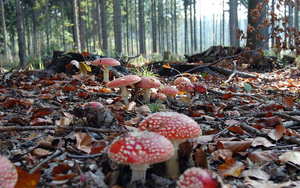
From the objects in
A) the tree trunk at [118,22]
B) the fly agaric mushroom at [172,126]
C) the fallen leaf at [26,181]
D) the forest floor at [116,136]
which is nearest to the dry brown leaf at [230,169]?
the forest floor at [116,136]

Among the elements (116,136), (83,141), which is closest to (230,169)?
(116,136)

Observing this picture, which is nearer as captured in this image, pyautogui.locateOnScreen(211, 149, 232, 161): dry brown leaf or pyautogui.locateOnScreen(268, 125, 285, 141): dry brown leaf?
pyautogui.locateOnScreen(211, 149, 232, 161): dry brown leaf

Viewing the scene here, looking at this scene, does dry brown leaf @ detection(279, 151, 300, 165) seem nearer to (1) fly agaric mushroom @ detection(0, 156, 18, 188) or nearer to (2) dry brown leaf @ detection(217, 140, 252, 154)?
(2) dry brown leaf @ detection(217, 140, 252, 154)

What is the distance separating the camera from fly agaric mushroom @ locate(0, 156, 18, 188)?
3.72 feet

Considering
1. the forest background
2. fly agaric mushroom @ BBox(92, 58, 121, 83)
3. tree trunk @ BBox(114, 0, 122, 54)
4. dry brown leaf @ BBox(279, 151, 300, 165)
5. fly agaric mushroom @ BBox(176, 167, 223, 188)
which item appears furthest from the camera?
tree trunk @ BBox(114, 0, 122, 54)

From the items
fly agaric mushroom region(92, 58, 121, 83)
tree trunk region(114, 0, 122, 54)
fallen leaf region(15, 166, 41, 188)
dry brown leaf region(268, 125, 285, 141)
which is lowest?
dry brown leaf region(268, 125, 285, 141)

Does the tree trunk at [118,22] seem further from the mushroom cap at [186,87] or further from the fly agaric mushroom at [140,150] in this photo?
the fly agaric mushroom at [140,150]

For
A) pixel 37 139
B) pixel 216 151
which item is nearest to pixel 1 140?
pixel 37 139

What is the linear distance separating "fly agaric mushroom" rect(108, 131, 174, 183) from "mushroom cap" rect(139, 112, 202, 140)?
97 millimetres

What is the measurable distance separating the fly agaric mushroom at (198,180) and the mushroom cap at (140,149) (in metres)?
0.16

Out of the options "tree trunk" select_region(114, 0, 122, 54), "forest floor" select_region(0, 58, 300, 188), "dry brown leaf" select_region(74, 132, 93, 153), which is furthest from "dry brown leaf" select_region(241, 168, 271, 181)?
"tree trunk" select_region(114, 0, 122, 54)

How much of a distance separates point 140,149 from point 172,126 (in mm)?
307

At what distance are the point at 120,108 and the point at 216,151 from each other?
5.17 ft

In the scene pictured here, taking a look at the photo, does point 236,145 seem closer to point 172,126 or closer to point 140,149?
point 172,126
